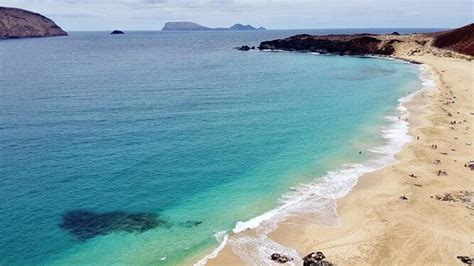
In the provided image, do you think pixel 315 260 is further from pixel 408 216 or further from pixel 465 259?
pixel 408 216

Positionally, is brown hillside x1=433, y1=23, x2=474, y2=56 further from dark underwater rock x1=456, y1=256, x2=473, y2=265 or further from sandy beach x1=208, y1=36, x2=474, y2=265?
dark underwater rock x1=456, y1=256, x2=473, y2=265

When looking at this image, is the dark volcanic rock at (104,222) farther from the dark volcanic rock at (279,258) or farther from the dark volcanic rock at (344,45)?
the dark volcanic rock at (344,45)

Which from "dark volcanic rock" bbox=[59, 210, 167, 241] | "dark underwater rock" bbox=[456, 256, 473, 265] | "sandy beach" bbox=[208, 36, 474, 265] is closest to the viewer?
"dark underwater rock" bbox=[456, 256, 473, 265]

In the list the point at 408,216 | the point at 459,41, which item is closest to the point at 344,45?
the point at 459,41

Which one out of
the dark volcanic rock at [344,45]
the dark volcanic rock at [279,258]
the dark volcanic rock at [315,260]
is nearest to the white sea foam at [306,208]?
the dark volcanic rock at [279,258]

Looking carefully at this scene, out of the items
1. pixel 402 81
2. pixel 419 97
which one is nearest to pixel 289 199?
pixel 419 97

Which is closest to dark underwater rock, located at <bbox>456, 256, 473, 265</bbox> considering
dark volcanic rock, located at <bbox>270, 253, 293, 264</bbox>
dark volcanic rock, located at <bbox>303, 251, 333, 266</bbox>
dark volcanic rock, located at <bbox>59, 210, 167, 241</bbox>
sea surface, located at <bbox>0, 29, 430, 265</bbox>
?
dark volcanic rock, located at <bbox>303, 251, 333, 266</bbox>
